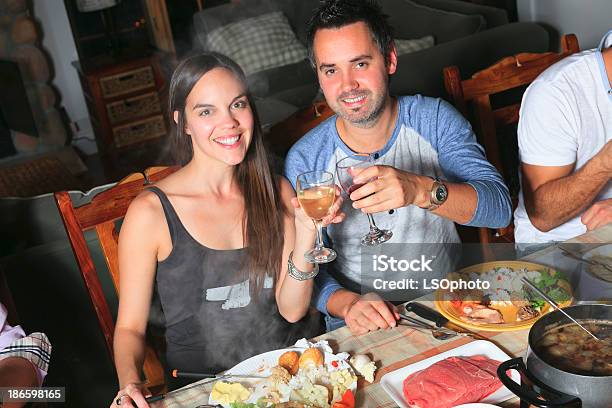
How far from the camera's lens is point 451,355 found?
51.6 inches

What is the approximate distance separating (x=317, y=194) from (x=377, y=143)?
1.63 ft

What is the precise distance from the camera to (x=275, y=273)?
1802 mm

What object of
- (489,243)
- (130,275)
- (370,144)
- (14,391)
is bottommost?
(489,243)

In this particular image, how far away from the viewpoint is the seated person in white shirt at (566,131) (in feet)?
6.04

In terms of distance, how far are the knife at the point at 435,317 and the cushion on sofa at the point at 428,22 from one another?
2.66 m

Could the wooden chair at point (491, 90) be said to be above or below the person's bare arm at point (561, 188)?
above

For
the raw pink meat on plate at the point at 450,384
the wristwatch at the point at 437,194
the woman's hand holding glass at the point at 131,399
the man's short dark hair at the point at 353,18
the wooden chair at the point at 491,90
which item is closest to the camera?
the raw pink meat on plate at the point at 450,384

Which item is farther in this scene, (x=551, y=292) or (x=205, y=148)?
(x=205, y=148)

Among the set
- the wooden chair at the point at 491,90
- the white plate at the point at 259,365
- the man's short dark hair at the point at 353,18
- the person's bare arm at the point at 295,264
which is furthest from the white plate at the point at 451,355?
the wooden chair at the point at 491,90

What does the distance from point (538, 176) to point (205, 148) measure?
2.78 ft

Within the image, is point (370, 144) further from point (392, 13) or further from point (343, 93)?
point (392, 13)

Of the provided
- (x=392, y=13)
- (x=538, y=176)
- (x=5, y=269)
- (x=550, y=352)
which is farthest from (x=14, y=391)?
(x=392, y=13)

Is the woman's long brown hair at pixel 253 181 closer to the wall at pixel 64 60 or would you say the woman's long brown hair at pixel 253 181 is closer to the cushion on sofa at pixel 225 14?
the cushion on sofa at pixel 225 14

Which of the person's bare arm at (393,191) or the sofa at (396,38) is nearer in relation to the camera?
the person's bare arm at (393,191)
